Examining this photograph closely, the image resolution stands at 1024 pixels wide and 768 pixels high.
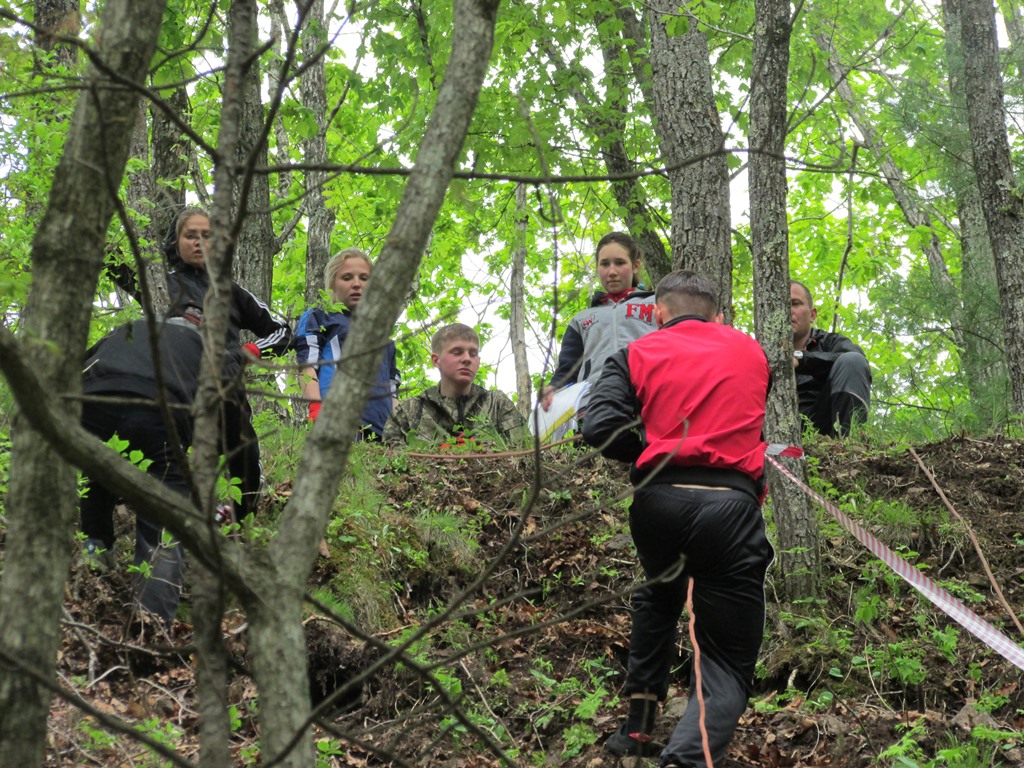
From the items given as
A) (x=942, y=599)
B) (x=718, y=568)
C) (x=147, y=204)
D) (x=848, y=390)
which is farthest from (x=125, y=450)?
(x=848, y=390)

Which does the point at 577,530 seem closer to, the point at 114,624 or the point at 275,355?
the point at 275,355

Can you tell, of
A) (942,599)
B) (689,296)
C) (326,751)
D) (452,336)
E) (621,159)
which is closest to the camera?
(326,751)

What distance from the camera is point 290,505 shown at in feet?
6.50

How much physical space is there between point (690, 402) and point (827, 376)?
173 inches

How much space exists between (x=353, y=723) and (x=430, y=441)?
10.2 ft

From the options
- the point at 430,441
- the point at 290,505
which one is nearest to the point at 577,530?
the point at 430,441

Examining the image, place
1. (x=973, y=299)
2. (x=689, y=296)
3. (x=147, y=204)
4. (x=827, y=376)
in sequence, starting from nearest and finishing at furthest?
(x=689, y=296), (x=147, y=204), (x=827, y=376), (x=973, y=299)

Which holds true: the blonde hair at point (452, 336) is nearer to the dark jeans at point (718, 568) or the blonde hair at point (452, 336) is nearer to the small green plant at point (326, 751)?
the dark jeans at point (718, 568)

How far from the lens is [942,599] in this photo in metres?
4.73

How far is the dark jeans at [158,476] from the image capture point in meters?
4.46

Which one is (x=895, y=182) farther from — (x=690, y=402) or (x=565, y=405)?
(x=690, y=402)

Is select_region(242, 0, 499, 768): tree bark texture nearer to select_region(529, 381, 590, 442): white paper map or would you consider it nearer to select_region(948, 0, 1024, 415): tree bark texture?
select_region(529, 381, 590, 442): white paper map

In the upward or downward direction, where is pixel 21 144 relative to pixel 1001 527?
upward

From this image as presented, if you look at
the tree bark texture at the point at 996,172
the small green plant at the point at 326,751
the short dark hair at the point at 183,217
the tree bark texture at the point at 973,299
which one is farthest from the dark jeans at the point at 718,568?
the tree bark texture at the point at 973,299
